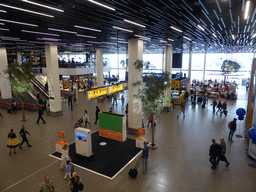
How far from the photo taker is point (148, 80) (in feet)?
30.9

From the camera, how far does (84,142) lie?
8.33 m

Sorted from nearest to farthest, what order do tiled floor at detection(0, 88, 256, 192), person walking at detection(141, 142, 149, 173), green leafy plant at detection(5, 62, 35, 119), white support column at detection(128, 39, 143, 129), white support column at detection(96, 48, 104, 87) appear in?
1. tiled floor at detection(0, 88, 256, 192)
2. person walking at detection(141, 142, 149, 173)
3. white support column at detection(128, 39, 143, 129)
4. green leafy plant at detection(5, 62, 35, 119)
5. white support column at detection(96, 48, 104, 87)

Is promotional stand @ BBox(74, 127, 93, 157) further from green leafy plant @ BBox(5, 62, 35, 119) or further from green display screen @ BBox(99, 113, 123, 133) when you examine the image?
green leafy plant @ BBox(5, 62, 35, 119)

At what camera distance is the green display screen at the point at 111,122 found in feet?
33.8

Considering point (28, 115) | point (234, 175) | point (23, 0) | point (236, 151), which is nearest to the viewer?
point (23, 0)

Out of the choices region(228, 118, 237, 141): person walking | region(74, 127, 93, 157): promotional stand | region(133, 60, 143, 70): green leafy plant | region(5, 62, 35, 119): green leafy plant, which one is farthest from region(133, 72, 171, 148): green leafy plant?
region(5, 62, 35, 119): green leafy plant

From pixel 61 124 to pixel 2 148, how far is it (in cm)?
419

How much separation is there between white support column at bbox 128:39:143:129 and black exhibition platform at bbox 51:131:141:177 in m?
1.50

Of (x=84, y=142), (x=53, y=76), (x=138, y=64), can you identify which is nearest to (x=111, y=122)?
(x=84, y=142)

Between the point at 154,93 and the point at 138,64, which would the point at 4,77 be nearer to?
the point at 138,64

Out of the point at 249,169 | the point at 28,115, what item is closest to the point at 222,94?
the point at 249,169

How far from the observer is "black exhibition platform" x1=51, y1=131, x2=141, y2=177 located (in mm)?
7617

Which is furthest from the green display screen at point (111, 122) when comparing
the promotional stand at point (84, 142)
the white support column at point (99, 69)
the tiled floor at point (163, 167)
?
the white support column at point (99, 69)

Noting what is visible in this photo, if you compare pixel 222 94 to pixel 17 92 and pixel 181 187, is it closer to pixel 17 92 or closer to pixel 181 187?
pixel 181 187
